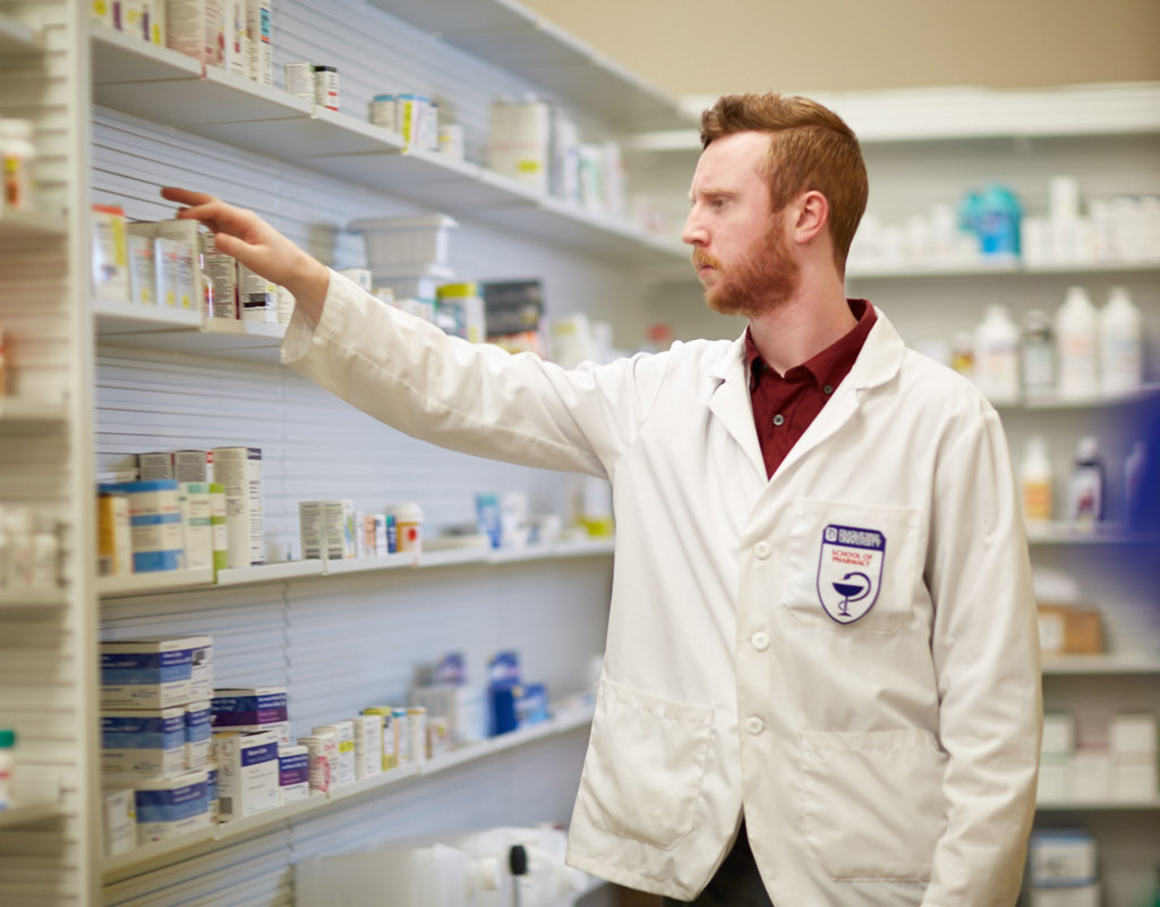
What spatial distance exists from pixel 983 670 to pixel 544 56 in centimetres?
281

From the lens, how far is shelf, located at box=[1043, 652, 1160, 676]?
496cm

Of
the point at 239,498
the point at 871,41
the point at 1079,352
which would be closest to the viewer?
the point at 239,498

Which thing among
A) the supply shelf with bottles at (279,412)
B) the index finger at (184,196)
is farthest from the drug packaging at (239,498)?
the index finger at (184,196)

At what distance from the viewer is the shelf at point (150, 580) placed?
7.08 feet

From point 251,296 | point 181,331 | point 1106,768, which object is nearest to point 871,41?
point 1106,768

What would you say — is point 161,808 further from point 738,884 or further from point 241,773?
point 738,884

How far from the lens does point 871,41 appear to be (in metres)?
5.49

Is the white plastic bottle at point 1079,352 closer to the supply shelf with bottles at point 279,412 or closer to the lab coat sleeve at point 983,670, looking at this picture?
the supply shelf with bottles at point 279,412

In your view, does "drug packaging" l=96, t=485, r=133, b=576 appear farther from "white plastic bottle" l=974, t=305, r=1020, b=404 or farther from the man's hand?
"white plastic bottle" l=974, t=305, r=1020, b=404

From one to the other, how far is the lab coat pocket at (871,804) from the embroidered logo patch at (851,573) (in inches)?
8.2

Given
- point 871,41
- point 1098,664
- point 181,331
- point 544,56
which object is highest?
point 871,41

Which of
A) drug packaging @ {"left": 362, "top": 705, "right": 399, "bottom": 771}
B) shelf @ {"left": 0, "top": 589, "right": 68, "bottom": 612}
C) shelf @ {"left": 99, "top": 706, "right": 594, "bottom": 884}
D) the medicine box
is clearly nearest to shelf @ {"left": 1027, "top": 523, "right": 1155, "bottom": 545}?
the medicine box

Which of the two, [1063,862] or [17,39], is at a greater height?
[17,39]

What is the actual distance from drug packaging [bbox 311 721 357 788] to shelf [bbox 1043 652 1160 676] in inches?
117
